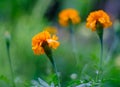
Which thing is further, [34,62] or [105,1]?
[105,1]

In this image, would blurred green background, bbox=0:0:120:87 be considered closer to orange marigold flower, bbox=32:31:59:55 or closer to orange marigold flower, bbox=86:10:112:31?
orange marigold flower, bbox=86:10:112:31

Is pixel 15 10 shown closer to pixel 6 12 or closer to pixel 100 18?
pixel 6 12

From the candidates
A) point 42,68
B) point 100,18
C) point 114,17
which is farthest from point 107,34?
point 100,18

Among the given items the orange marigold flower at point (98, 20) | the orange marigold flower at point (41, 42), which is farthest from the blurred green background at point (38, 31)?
the orange marigold flower at point (41, 42)

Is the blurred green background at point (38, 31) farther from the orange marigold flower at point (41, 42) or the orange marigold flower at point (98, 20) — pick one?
the orange marigold flower at point (41, 42)

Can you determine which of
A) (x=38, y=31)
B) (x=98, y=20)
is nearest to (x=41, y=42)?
(x=98, y=20)

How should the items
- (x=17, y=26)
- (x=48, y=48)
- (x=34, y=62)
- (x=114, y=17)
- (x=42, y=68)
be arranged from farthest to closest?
(x=114, y=17)
(x=17, y=26)
(x=34, y=62)
(x=42, y=68)
(x=48, y=48)

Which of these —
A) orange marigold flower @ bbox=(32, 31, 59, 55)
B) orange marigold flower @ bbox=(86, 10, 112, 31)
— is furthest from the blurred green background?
orange marigold flower @ bbox=(32, 31, 59, 55)

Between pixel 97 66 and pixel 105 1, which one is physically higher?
pixel 105 1
